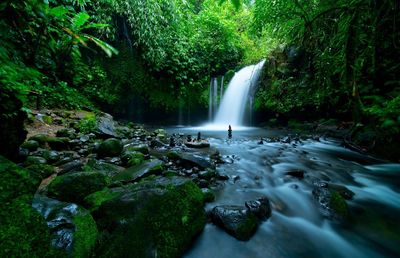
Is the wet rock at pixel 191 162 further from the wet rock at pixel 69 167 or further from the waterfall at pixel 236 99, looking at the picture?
the waterfall at pixel 236 99

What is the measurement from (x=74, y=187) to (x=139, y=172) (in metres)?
0.91

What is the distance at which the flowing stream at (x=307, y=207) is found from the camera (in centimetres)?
216

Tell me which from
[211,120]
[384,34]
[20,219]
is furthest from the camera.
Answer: [211,120]

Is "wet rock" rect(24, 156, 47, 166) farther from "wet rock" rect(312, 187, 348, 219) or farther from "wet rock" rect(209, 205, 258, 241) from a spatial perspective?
"wet rock" rect(312, 187, 348, 219)

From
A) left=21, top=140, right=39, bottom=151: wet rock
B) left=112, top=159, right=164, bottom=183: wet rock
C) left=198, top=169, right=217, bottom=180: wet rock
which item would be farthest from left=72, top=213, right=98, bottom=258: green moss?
left=21, top=140, right=39, bottom=151: wet rock

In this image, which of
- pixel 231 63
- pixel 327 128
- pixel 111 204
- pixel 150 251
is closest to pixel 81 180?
pixel 111 204

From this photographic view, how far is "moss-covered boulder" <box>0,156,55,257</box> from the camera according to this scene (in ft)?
4.09

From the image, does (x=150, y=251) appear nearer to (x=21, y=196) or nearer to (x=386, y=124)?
(x=21, y=196)

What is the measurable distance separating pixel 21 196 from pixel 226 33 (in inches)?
564

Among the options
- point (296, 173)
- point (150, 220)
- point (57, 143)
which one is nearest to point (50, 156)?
point (57, 143)

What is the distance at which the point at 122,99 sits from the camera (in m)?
11.0

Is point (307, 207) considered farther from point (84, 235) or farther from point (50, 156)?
point (50, 156)

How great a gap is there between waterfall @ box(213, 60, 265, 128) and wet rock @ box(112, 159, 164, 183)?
8.68 metres

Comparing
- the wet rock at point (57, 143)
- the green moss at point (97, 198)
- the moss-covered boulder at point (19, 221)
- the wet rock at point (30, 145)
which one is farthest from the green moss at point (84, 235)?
the wet rock at point (57, 143)
